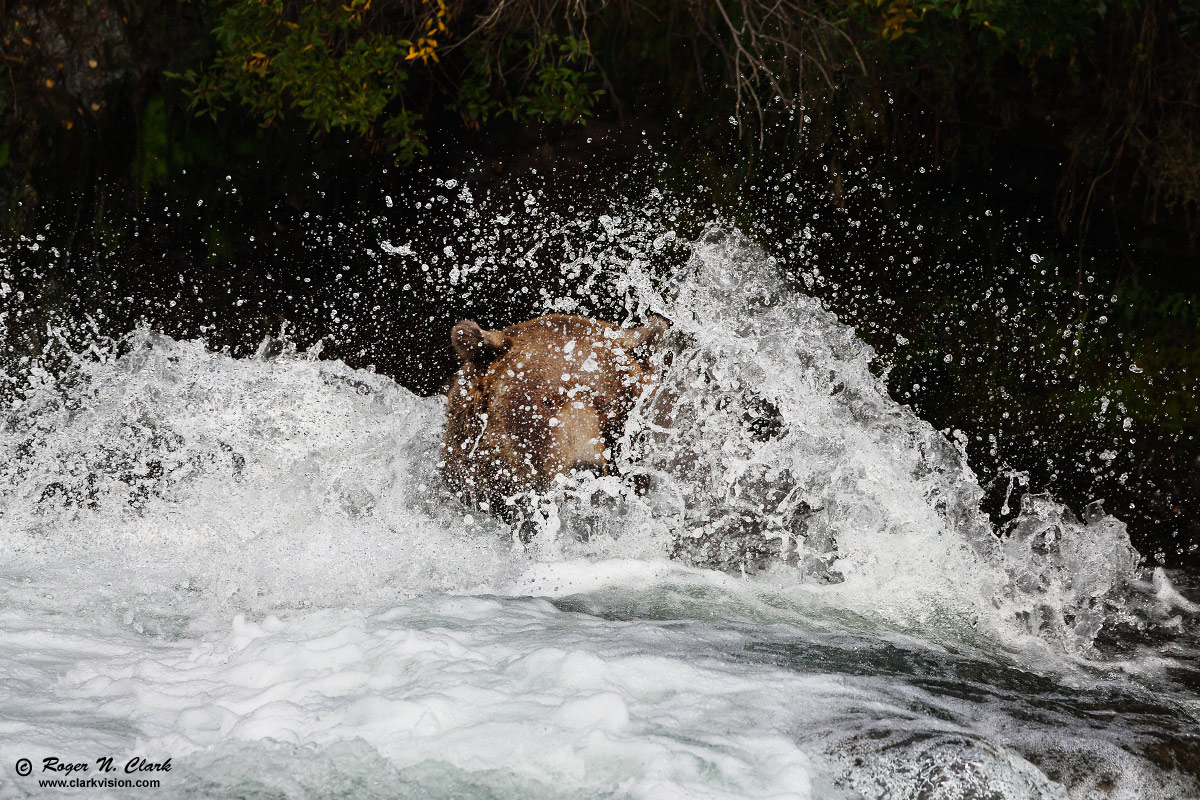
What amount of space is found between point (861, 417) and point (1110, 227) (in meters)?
1.94

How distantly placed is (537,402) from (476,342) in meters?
0.40

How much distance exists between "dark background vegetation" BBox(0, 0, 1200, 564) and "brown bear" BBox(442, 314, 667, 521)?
95 cm

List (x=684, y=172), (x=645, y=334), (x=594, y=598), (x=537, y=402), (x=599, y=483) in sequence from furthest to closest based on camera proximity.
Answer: (x=684, y=172) → (x=645, y=334) → (x=537, y=402) → (x=599, y=483) → (x=594, y=598)

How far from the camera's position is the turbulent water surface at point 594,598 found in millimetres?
2201

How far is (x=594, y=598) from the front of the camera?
11.5 feet

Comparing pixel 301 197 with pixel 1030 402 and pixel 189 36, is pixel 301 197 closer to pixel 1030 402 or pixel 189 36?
pixel 189 36

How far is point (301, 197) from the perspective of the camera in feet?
19.4

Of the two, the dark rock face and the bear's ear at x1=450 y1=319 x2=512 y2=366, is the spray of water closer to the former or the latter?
the bear's ear at x1=450 y1=319 x2=512 y2=366

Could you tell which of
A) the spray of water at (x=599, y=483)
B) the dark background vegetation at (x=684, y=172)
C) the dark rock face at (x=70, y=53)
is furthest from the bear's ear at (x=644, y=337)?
the dark rock face at (x=70, y=53)

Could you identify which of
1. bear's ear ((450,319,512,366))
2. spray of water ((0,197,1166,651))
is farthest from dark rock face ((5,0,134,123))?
bear's ear ((450,319,512,366))

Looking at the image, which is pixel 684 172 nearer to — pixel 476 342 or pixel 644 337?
pixel 644 337

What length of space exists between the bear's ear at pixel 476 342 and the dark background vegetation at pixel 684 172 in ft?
3.16

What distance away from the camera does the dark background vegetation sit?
5.24 m

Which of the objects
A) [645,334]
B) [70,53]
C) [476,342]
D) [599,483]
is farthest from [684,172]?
[70,53]
